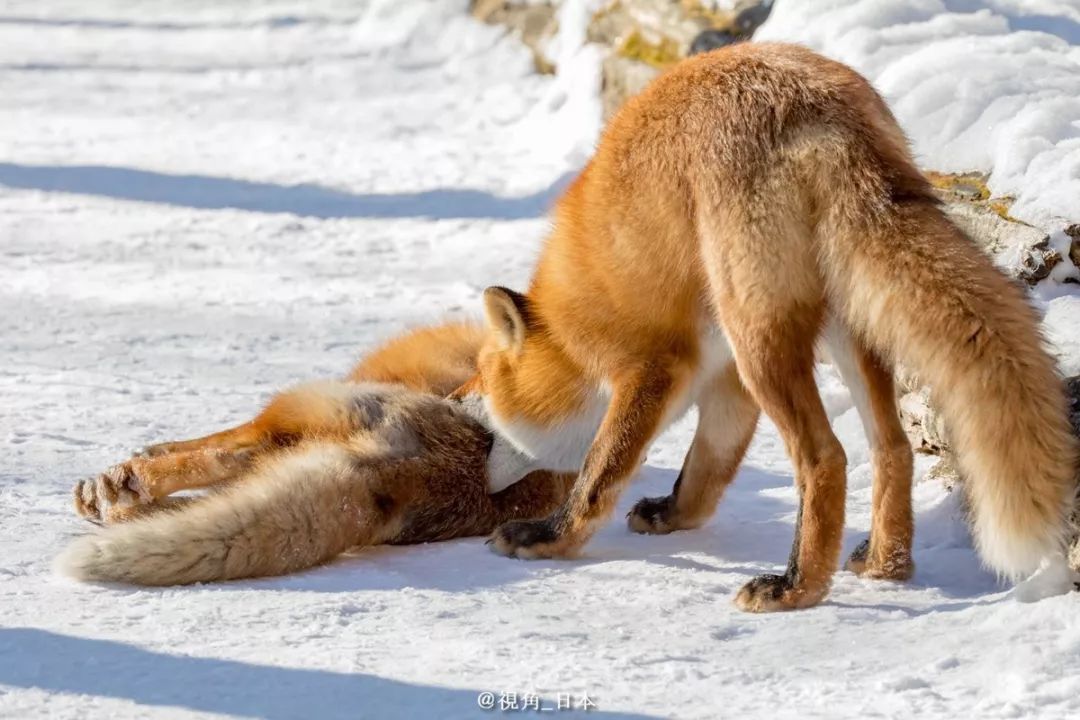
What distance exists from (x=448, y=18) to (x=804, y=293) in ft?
35.9

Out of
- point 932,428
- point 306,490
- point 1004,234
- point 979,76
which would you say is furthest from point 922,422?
point 979,76

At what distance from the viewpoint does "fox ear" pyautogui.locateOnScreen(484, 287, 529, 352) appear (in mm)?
5039

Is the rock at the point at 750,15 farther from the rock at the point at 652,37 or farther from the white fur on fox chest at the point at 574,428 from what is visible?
the white fur on fox chest at the point at 574,428

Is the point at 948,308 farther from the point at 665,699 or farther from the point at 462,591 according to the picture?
the point at 462,591

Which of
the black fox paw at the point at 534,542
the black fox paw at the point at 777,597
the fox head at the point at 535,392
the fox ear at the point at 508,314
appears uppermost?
the fox ear at the point at 508,314

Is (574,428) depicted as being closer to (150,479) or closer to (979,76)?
(150,479)

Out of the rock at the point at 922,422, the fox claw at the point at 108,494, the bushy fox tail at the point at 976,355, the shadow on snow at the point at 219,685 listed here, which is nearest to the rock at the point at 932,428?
the rock at the point at 922,422

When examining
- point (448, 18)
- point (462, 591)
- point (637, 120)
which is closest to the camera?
point (462, 591)

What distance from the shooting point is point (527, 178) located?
1022cm

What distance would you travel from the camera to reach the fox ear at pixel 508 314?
16.5 feet

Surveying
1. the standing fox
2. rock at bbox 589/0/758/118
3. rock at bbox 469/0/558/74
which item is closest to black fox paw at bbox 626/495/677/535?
the standing fox

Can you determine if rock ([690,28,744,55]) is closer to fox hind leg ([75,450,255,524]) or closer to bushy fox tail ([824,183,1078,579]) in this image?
fox hind leg ([75,450,255,524])

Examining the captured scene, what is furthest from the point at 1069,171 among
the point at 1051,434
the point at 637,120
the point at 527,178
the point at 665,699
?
the point at 527,178

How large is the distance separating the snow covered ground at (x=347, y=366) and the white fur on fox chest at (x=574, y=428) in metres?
0.35
